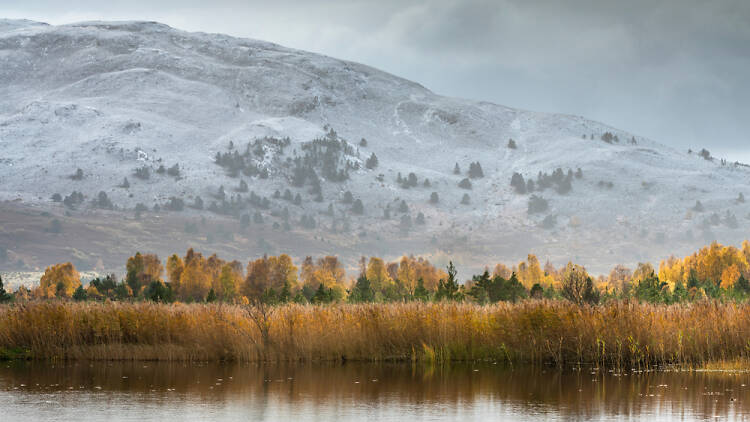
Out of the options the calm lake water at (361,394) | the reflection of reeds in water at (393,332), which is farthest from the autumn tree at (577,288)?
the calm lake water at (361,394)

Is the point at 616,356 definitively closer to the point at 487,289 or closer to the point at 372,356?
the point at 372,356

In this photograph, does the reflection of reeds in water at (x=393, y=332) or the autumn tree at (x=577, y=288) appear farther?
the autumn tree at (x=577, y=288)

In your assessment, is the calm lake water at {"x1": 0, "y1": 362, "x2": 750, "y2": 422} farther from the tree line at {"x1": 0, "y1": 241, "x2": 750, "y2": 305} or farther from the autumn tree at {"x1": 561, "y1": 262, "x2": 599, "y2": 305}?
the tree line at {"x1": 0, "y1": 241, "x2": 750, "y2": 305}

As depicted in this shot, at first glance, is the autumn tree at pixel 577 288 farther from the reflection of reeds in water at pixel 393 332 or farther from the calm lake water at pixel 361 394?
the calm lake water at pixel 361 394

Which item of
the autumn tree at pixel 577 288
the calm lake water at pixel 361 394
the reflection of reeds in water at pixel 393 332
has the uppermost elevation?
the autumn tree at pixel 577 288

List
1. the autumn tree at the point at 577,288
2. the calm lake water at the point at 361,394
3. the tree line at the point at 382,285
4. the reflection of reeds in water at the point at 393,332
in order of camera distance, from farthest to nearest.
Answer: the tree line at the point at 382,285 < the autumn tree at the point at 577,288 < the reflection of reeds in water at the point at 393,332 < the calm lake water at the point at 361,394

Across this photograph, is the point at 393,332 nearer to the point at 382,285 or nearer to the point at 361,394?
the point at 361,394

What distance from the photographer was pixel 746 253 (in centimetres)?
14512

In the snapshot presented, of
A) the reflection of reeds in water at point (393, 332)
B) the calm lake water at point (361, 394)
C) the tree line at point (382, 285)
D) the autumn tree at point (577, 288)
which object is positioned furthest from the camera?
the tree line at point (382, 285)

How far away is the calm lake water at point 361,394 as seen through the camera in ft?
58.8

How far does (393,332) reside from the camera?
30.2 m

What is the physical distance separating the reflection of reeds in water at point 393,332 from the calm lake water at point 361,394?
173cm

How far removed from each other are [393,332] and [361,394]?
9119 millimetres

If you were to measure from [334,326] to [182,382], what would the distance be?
7.54 metres
